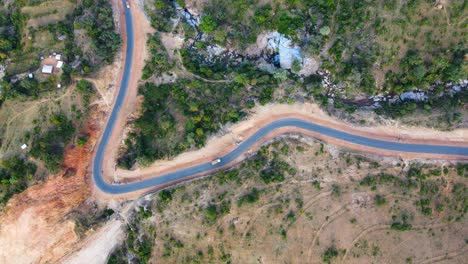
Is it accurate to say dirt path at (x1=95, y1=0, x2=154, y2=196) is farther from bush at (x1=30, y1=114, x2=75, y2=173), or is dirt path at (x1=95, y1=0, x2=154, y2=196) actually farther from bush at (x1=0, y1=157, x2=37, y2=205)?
bush at (x1=0, y1=157, x2=37, y2=205)

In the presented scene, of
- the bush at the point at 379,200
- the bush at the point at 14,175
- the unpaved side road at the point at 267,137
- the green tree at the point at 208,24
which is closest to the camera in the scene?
the bush at the point at 379,200

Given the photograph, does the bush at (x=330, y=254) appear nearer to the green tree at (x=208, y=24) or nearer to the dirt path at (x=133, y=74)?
the dirt path at (x=133, y=74)

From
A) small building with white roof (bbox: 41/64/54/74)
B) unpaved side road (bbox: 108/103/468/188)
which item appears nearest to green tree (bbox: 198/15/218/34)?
unpaved side road (bbox: 108/103/468/188)

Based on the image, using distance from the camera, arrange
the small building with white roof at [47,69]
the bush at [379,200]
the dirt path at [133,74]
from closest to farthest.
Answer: the bush at [379,200]
the small building with white roof at [47,69]
the dirt path at [133,74]

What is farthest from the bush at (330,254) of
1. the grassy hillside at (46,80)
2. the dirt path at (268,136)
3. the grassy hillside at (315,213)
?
the grassy hillside at (46,80)

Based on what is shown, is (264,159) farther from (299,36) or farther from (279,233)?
(299,36)

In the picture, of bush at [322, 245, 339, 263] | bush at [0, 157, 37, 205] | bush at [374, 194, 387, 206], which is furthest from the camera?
bush at [0, 157, 37, 205]

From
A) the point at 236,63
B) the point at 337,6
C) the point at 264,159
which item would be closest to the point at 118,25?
the point at 236,63

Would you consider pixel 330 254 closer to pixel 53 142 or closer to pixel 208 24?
pixel 208 24

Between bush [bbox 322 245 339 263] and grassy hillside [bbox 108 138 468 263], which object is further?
grassy hillside [bbox 108 138 468 263]

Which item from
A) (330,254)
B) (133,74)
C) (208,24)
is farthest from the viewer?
(208,24)

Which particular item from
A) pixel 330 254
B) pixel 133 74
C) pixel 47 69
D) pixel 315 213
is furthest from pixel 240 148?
pixel 47 69

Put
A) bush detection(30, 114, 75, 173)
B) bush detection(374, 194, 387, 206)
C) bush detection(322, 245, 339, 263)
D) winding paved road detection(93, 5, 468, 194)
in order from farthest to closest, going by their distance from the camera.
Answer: winding paved road detection(93, 5, 468, 194)
bush detection(30, 114, 75, 173)
bush detection(322, 245, 339, 263)
bush detection(374, 194, 387, 206)
